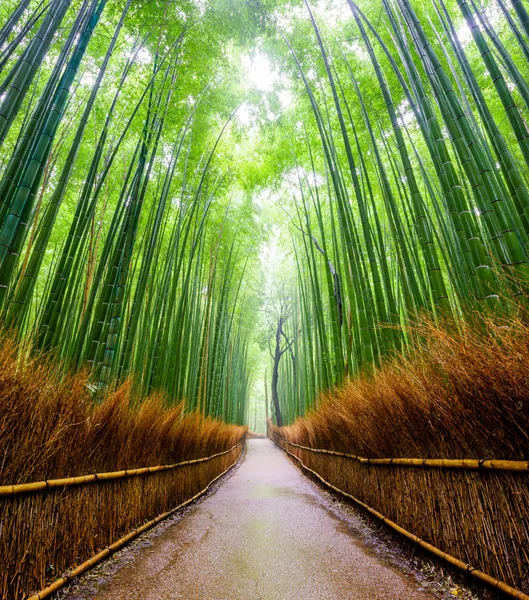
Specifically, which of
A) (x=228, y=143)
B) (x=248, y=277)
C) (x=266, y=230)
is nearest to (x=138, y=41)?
(x=228, y=143)

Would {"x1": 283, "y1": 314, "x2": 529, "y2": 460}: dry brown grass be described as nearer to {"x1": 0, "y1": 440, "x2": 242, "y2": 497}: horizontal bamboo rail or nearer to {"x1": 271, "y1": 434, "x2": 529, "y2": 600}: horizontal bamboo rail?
{"x1": 271, "y1": 434, "x2": 529, "y2": 600}: horizontal bamboo rail

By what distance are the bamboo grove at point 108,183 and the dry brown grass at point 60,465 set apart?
382mm

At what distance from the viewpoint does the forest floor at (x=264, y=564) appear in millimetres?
1195

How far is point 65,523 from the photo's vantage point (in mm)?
1234

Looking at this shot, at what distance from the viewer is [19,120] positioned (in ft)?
12.5

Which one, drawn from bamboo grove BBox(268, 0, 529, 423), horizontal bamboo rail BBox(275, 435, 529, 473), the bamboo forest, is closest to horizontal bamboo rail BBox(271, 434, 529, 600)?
the bamboo forest

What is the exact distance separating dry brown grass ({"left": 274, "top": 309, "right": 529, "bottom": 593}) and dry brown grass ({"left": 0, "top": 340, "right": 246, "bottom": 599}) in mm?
1312

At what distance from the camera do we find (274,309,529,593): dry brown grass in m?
0.94

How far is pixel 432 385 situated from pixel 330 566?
878mm

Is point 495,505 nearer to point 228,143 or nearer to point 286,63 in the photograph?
point 286,63

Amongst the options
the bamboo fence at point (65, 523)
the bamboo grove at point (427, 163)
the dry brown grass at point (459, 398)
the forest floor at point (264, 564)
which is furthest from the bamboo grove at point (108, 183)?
the dry brown grass at point (459, 398)

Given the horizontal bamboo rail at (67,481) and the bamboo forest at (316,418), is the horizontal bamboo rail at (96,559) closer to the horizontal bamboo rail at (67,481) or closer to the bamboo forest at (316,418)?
the bamboo forest at (316,418)

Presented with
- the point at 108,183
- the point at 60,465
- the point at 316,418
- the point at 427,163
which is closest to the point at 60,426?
the point at 60,465

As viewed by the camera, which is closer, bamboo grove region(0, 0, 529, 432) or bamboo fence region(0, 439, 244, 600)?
bamboo fence region(0, 439, 244, 600)
